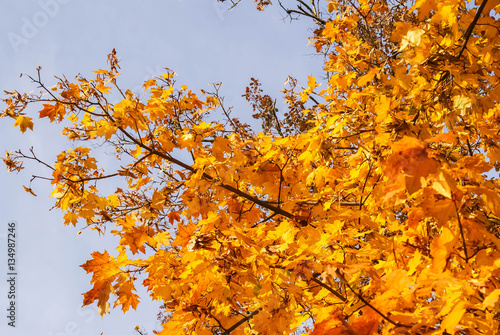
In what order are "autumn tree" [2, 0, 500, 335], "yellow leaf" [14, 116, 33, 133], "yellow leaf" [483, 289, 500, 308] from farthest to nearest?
1. "yellow leaf" [14, 116, 33, 133]
2. "autumn tree" [2, 0, 500, 335]
3. "yellow leaf" [483, 289, 500, 308]

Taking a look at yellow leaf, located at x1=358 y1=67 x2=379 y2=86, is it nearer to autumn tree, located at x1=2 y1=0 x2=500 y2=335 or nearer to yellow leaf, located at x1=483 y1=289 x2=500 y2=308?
autumn tree, located at x1=2 y1=0 x2=500 y2=335

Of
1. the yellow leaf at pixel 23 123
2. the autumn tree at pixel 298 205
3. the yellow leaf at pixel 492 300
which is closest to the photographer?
the yellow leaf at pixel 492 300

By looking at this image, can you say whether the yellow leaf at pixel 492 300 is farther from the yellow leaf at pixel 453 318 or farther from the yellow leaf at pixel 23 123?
the yellow leaf at pixel 23 123

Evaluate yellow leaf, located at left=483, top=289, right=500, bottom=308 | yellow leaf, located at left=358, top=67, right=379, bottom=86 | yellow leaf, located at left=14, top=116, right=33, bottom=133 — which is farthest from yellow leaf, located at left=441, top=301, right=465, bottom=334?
yellow leaf, located at left=14, top=116, right=33, bottom=133

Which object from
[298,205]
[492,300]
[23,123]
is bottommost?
[492,300]

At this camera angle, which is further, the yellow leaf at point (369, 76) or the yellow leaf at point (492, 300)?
the yellow leaf at point (369, 76)

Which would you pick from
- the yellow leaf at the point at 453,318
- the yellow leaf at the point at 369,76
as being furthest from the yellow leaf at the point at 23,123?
the yellow leaf at the point at 453,318

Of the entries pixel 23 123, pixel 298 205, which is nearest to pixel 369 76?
pixel 298 205

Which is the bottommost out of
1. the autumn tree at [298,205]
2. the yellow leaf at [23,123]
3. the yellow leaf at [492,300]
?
the yellow leaf at [492,300]

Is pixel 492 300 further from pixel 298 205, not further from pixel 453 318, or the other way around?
pixel 298 205

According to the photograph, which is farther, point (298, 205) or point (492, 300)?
point (298, 205)

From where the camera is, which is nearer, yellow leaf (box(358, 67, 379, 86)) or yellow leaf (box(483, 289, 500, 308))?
yellow leaf (box(483, 289, 500, 308))

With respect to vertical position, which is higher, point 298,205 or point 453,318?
point 298,205

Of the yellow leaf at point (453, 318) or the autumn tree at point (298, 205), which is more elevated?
the autumn tree at point (298, 205)
